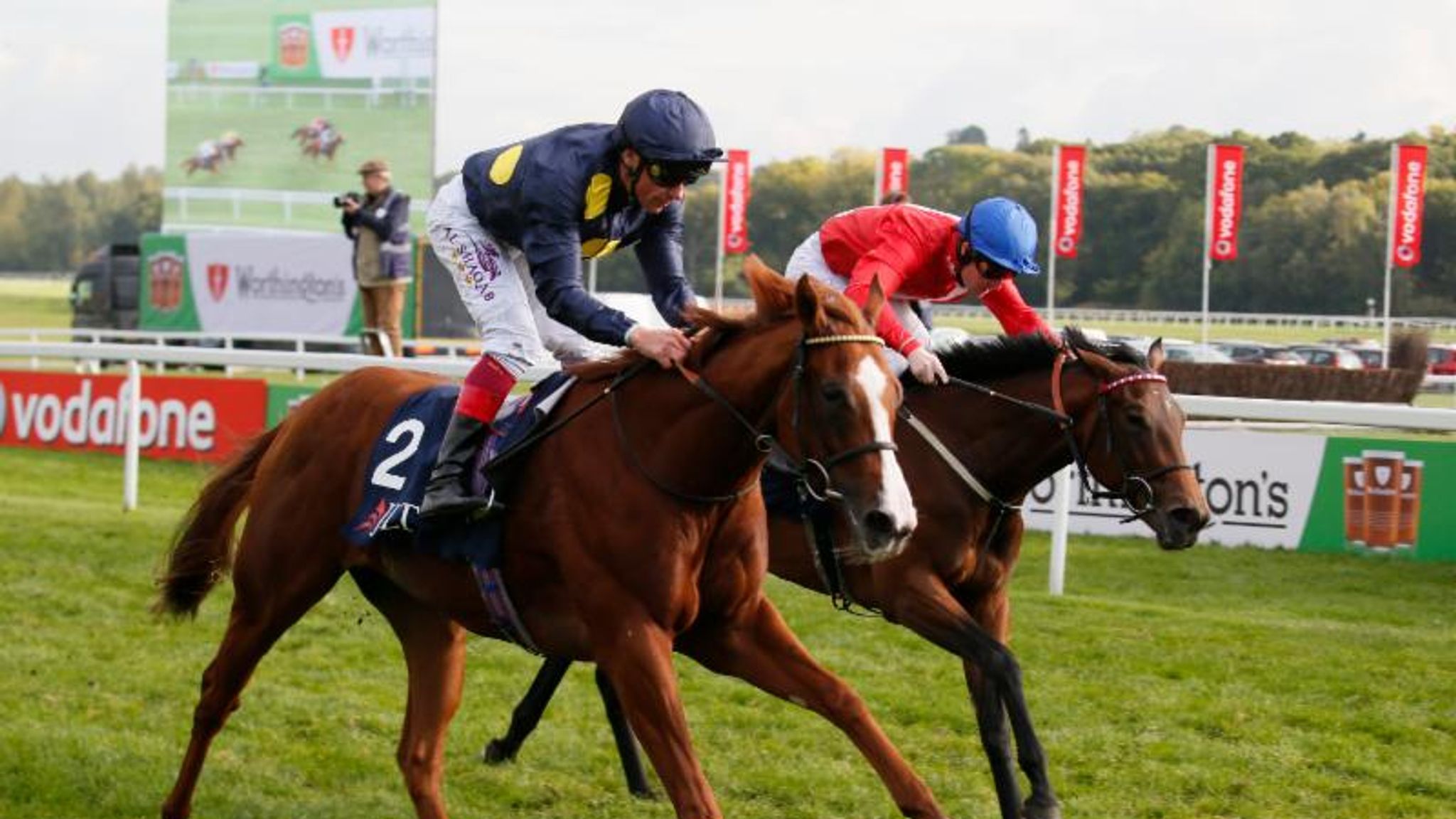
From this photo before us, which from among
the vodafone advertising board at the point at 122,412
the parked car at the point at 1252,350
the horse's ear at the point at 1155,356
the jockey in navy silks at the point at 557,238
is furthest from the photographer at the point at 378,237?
the parked car at the point at 1252,350

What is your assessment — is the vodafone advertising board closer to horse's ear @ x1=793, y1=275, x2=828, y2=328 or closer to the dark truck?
horse's ear @ x1=793, y1=275, x2=828, y2=328

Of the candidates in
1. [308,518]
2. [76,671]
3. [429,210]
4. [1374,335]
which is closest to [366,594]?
[308,518]

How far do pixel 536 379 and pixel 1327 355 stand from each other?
13417 millimetres

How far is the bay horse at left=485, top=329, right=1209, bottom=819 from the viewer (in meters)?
5.30

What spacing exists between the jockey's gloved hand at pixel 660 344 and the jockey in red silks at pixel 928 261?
114cm

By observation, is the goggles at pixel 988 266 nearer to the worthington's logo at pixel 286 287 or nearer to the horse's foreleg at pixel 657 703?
the horse's foreleg at pixel 657 703

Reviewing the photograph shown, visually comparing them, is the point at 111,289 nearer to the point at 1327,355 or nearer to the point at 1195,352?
the point at 1195,352

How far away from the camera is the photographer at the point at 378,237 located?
1309 centimetres

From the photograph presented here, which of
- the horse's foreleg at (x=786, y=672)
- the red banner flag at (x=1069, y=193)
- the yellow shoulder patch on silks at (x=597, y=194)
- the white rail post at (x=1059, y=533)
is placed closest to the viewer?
the horse's foreleg at (x=786, y=672)

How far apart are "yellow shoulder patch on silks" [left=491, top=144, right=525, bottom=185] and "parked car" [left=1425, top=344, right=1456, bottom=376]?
54.5 ft

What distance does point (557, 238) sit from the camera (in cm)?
452

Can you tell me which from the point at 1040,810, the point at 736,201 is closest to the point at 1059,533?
the point at 1040,810

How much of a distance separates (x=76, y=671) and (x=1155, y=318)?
80.8 ft

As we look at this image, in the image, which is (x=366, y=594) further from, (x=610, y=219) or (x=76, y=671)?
(x=76, y=671)
